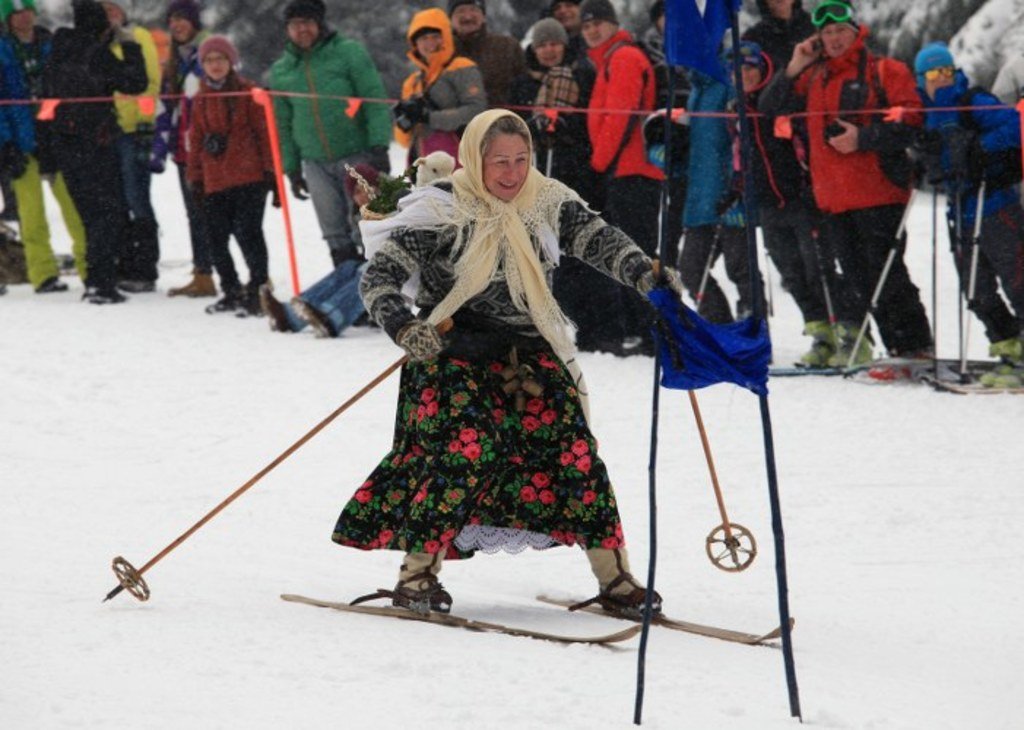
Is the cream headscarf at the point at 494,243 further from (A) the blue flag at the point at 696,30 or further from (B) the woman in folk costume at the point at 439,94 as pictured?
(B) the woman in folk costume at the point at 439,94

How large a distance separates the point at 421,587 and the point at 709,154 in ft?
15.6

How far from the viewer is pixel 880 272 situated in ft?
28.6

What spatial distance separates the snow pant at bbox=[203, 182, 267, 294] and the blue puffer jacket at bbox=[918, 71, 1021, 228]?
429 centimetres

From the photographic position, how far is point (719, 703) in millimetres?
3809

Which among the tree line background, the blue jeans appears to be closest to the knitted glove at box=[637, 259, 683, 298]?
the blue jeans

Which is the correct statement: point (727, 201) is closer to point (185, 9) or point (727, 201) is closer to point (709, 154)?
point (709, 154)

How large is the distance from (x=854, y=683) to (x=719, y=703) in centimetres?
46

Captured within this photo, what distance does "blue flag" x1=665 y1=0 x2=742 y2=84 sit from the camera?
368 cm

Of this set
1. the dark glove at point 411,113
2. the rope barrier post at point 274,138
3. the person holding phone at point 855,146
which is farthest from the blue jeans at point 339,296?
the person holding phone at point 855,146

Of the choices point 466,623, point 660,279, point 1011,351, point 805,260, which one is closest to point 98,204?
point 805,260

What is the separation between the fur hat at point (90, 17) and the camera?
11.1 meters

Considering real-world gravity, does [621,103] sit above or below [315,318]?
above

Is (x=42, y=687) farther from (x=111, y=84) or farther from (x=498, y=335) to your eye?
(x=111, y=84)

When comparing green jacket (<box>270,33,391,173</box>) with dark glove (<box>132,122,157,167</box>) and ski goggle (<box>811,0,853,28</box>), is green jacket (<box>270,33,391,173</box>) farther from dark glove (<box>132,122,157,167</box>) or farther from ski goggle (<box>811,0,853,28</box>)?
ski goggle (<box>811,0,853,28</box>)
